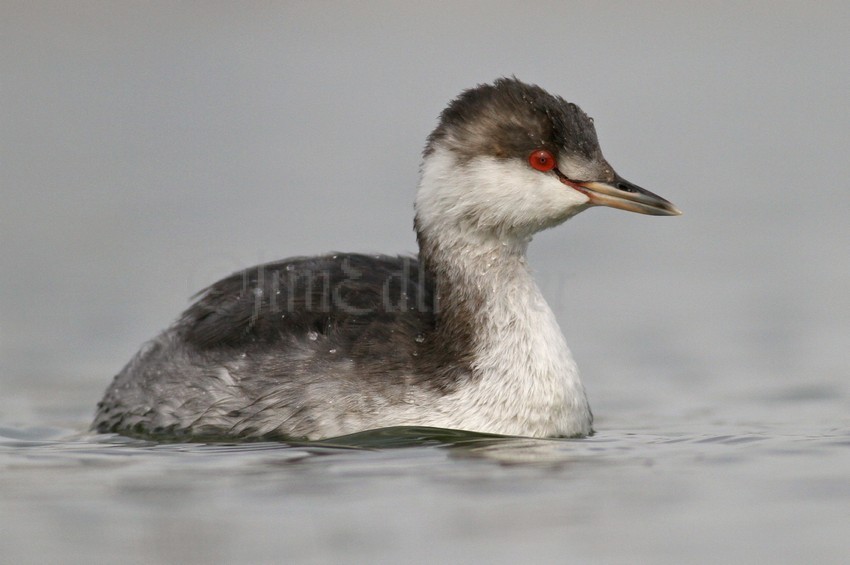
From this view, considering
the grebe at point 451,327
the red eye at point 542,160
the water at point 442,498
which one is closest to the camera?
the water at point 442,498

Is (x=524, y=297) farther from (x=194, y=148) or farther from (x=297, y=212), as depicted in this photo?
(x=194, y=148)

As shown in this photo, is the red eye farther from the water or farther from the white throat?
the water

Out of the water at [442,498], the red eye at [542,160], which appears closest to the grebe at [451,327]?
the red eye at [542,160]

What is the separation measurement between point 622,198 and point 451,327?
1.30 metres

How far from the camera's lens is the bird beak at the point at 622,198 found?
31.1 ft

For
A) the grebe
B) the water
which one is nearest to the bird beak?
the grebe

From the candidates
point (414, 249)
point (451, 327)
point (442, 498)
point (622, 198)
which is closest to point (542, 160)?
point (622, 198)

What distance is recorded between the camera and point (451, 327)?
9602 millimetres

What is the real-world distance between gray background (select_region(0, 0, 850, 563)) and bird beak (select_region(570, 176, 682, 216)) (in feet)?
4.50

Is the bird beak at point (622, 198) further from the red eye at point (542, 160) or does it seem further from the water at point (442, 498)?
the water at point (442, 498)

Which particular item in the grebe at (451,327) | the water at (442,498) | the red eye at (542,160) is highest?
the red eye at (542,160)

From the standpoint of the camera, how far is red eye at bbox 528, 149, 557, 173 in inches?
371

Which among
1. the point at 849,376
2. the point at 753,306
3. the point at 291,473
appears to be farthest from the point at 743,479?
the point at 753,306

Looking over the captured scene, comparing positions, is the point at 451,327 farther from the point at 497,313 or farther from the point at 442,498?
the point at 442,498
